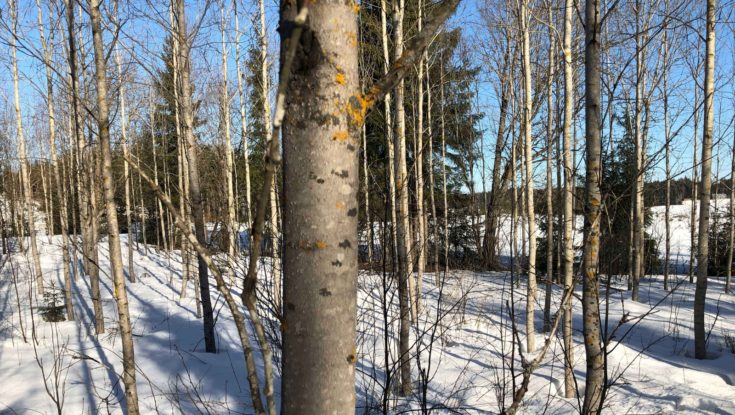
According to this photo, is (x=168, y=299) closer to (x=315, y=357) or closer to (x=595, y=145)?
(x=595, y=145)

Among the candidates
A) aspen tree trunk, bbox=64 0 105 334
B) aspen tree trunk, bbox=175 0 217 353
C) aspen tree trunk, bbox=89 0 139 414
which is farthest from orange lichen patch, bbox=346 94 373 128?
aspen tree trunk, bbox=175 0 217 353

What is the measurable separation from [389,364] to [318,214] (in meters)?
3.54

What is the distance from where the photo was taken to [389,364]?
4.04 meters

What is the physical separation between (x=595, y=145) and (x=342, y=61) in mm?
2701

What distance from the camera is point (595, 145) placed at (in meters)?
3.00

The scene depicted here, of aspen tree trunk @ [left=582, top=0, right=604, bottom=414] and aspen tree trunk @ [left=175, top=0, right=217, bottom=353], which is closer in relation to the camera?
aspen tree trunk @ [left=582, top=0, right=604, bottom=414]

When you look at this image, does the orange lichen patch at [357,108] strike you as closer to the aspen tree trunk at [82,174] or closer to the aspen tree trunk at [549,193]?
the aspen tree trunk at [82,174]

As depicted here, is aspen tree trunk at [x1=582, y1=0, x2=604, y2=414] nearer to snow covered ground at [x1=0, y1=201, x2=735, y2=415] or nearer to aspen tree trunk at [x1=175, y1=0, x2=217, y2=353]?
snow covered ground at [x1=0, y1=201, x2=735, y2=415]

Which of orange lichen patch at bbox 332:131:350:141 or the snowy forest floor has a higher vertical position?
orange lichen patch at bbox 332:131:350:141

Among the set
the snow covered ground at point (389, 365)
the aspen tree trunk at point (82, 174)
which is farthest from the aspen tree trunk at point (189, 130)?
the aspen tree trunk at point (82, 174)

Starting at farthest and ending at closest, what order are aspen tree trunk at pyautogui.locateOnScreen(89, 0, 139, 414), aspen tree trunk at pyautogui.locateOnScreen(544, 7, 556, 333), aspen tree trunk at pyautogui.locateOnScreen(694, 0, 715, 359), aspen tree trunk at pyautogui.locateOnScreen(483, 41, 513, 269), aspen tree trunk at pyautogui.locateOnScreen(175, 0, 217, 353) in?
aspen tree trunk at pyautogui.locateOnScreen(544, 7, 556, 333), aspen tree trunk at pyautogui.locateOnScreen(694, 0, 715, 359), aspen tree trunk at pyautogui.locateOnScreen(175, 0, 217, 353), aspen tree trunk at pyautogui.locateOnScreen(483, 41, 513, 269), aspen tree trunk at pyautogui.locateOnScreen(89, 0, 139, 414)

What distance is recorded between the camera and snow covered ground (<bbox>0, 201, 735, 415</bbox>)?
419cm

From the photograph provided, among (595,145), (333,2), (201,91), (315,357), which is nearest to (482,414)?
(595,145)

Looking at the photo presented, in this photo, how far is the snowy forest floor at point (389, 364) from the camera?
4.03 m
